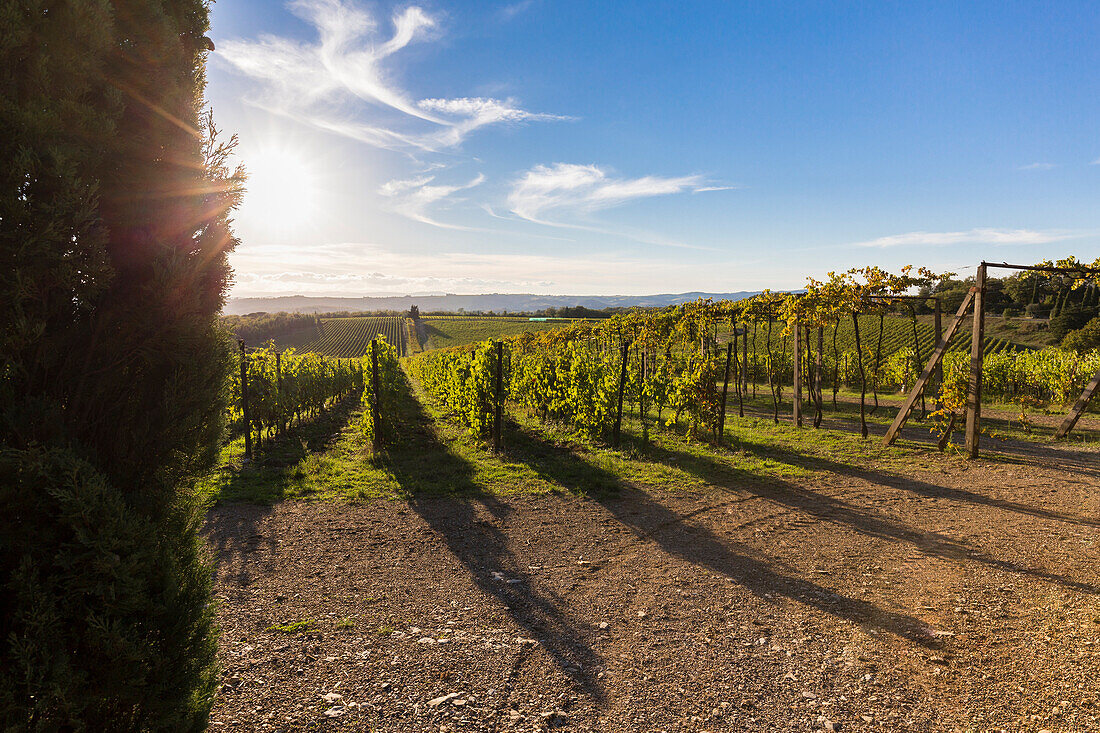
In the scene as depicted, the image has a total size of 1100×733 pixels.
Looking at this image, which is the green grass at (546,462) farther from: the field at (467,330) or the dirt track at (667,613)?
the field at (467,330)

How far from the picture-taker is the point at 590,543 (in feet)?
18.9

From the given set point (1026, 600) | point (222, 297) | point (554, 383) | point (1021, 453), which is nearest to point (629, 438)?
point (554, 383)

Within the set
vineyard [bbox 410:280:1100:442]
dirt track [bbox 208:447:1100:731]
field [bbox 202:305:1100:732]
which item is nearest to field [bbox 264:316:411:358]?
vineyard [bbox 410:280:1100:442]

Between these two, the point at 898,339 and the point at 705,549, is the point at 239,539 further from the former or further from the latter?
the point at 898,339

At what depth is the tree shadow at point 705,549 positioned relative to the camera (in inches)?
159

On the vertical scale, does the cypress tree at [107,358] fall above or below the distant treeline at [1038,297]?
below

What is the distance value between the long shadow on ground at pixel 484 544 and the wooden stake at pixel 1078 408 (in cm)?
1265

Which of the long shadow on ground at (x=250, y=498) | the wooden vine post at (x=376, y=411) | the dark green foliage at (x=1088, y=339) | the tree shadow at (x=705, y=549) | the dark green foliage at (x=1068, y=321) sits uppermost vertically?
the dark green foliage at (x=1068, y=321)

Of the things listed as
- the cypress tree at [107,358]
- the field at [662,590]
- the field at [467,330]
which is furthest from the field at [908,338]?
the field at [467,330]

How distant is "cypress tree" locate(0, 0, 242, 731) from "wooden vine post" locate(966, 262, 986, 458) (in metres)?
12.1

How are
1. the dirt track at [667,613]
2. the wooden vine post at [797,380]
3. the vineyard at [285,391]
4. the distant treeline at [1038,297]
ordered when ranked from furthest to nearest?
1. the wooden vine post at [797,380]
2. the vineyard at [285,391]
3. the distant treeline at [1038,297]
4. the dirt track at [667,613]

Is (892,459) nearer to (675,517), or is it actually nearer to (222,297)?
(675,517)

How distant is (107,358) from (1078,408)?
1615 cm

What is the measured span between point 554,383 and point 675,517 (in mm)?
6463
